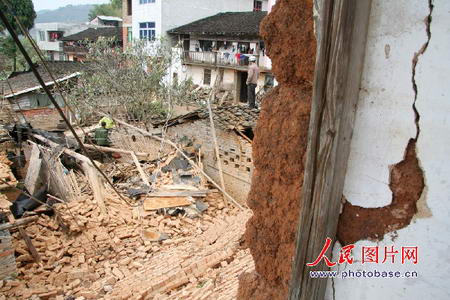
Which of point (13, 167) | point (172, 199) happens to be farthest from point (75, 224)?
point (13, 167)

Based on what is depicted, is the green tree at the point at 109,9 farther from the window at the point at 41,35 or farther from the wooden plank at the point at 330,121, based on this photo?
the wooden plank at the point at 330,121

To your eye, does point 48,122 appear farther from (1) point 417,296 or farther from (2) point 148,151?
(1) point 417,296

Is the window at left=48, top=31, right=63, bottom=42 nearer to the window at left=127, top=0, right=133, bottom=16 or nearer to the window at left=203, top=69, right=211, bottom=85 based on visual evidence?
the window at left=127, top=0, right=133, bottom=16

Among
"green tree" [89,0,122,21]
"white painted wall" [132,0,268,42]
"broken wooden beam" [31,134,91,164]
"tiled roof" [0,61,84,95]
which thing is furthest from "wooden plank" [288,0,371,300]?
"green tree" [89,0,122,21]

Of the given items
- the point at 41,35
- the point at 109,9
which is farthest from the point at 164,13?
the point at 109,9

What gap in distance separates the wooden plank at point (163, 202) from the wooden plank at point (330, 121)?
7.95m

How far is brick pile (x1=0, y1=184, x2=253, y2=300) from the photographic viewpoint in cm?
586

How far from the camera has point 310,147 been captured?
1.26m

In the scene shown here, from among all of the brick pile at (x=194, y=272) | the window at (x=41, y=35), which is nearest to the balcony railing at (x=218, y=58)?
the brick pile at (x=194, y=272)

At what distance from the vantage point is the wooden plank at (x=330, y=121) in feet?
3.67

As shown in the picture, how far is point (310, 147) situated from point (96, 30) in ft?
127

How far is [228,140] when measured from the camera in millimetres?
10117

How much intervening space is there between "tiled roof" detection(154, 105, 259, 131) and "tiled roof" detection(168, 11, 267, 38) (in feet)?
36.2

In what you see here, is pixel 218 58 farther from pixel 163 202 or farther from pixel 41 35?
→ pixel 41 35
